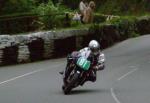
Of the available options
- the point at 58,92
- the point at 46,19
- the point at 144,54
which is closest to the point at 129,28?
the point at 46,19

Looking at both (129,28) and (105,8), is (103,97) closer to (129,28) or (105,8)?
(129,28)

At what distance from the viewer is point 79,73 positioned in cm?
1811

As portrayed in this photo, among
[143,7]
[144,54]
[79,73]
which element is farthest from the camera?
[143,7]

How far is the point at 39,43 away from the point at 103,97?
49.9 feet

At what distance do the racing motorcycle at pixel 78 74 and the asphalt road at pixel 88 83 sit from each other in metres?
0.24

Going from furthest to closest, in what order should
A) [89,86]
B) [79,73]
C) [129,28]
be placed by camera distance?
[129,28] < [89,86] < [79,73]

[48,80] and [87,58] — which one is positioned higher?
[87,58]

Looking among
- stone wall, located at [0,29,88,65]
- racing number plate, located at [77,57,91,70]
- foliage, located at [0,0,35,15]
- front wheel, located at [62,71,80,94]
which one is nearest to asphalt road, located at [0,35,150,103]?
front wheel, located at [62,71,80,94]

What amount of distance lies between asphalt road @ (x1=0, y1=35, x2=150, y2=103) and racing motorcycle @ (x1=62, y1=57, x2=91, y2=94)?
24 centimetres

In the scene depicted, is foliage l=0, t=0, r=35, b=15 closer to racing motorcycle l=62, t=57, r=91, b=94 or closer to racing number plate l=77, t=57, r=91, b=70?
racing motorcycle l=62, t=57, r=91, b=94

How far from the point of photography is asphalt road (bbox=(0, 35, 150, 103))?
56.0 ft

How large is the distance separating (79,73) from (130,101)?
2.34m

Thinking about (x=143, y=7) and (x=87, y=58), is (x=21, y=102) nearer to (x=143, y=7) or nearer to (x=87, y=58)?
(x=87, y=58)

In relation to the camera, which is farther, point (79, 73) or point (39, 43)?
point (39, 43)
